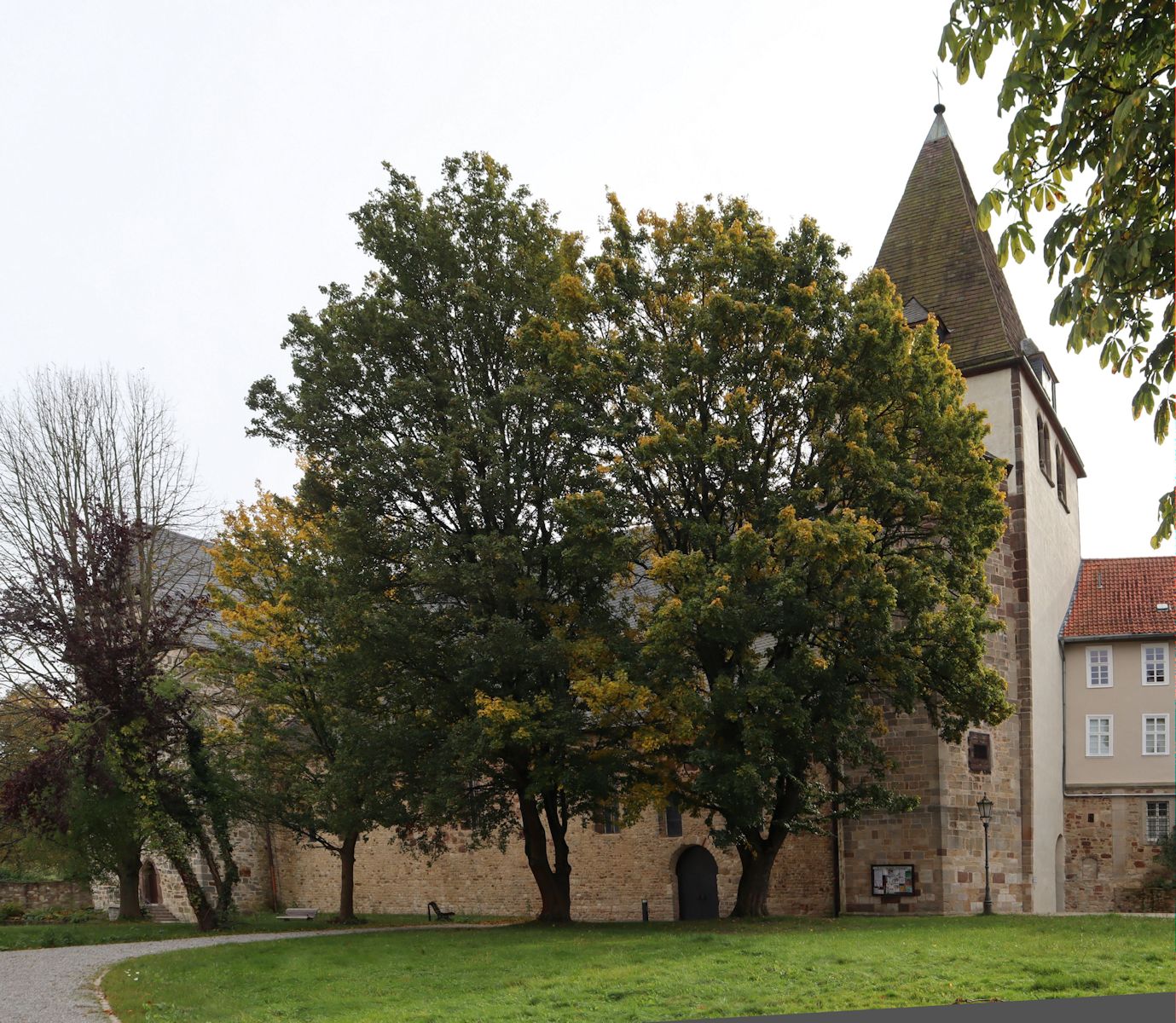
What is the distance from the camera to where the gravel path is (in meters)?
12.3

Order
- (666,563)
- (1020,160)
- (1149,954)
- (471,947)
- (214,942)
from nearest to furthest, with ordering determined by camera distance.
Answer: (1020,160)
(1149,954)
(471,947)
(666,563)
(214,942)

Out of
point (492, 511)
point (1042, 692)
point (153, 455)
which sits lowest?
point (1042, 692)

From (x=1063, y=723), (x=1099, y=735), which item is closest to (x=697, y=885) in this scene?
(x=1063, y=723)

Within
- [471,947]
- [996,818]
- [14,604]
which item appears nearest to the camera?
[471,947]

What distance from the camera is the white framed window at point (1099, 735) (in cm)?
2941

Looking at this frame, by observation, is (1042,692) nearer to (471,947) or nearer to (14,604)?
(471,947)

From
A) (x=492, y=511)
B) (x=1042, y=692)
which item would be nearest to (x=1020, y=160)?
(x=492, y=511)

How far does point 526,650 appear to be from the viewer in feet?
65.1

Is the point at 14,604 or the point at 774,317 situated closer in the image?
the point at 774,317

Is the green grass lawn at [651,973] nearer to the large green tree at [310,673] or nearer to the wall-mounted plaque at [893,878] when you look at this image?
the large green tree at [310,673]

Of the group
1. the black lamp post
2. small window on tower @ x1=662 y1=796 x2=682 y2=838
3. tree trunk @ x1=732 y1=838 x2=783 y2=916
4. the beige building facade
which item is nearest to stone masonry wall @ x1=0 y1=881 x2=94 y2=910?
small window on tower @ x1=662 y1=796 x2=682 y2=838

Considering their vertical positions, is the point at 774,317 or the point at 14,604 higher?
the point at 774,317

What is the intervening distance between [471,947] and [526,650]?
4712 millimetres

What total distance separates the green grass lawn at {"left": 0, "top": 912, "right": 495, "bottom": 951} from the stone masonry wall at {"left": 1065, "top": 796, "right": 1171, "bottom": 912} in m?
16.0
